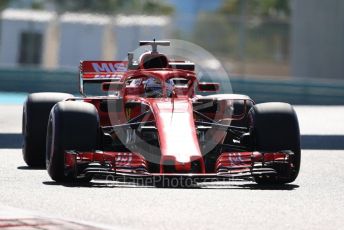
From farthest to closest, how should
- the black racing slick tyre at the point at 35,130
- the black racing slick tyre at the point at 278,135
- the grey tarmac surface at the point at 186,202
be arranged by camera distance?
the black racing slick tyre at the point at 35,130 < the black racing slick tyre at the point at 278,135 < the grey tarmac surface at the point at 186,202

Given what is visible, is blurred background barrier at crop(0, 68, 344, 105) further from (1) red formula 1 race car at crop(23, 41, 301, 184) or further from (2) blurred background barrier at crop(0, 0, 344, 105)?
(1) red formula 1 race car at crop(23, 41, 301, 184)

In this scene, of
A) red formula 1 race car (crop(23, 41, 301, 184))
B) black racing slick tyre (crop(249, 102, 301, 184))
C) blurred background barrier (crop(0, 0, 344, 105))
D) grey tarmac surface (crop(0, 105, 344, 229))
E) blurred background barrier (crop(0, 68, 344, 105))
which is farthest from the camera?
blurred background barrier (crop(0, 0, 344, 105))

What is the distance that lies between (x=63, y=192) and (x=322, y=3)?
29.2 metres

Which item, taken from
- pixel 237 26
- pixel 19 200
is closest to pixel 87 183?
pixel 19 200

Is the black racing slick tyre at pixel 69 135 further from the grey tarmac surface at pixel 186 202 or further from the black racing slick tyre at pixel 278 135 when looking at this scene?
the black racing slick tyre at pixel 278 135

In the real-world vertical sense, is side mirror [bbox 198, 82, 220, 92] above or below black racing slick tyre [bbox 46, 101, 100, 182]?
above

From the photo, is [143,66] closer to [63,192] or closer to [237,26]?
[63,192]

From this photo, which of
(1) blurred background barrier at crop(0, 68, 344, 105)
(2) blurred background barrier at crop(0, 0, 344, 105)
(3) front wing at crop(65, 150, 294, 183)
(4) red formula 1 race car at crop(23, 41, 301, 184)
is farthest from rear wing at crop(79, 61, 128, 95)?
(2) blurred background barrier at crop(0, 0, 344, 105)

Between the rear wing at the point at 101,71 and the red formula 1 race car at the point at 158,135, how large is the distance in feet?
4.01

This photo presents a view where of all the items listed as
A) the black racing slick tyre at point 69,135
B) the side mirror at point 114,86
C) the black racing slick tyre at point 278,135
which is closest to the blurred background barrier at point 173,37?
the side mirror at point 114,86

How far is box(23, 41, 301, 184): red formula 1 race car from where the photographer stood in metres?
10.9

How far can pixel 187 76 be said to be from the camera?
41.7 feet

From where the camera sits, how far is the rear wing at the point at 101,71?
46.8ft

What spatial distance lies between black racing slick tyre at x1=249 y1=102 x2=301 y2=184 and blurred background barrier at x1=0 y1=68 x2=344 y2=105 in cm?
2025
